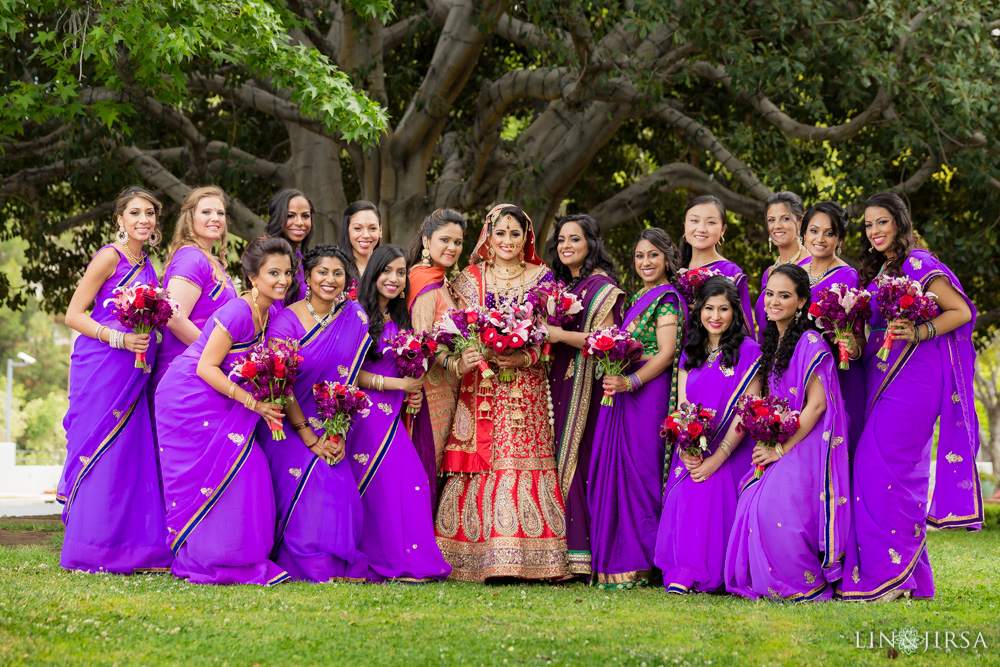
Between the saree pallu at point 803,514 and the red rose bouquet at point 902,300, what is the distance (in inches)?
15.3

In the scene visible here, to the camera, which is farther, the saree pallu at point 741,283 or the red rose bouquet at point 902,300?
the saree pallu at point 741,283

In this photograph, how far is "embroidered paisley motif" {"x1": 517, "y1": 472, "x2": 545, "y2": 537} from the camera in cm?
607

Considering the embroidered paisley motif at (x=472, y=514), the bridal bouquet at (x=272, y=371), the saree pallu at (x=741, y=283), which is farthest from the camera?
the saree pallu at (x=741, y=283)

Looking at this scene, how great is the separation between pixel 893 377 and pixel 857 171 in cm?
504

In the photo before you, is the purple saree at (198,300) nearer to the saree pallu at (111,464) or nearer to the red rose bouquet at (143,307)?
the saree pallu at (111,464)

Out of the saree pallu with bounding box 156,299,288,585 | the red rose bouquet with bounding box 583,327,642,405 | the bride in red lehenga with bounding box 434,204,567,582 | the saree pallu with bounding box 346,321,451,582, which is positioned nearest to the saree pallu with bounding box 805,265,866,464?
the red rose bouquet with bounding box 583,327,642,405

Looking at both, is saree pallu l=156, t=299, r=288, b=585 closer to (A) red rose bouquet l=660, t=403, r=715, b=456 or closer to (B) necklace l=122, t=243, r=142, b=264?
(B) necklace l=122, t=243, r=142, b=264

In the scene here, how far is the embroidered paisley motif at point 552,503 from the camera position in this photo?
613 cm

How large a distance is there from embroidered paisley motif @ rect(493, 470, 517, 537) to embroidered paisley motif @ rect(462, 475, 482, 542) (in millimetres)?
151

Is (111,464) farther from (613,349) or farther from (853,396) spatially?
(853,396)

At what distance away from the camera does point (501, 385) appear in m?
6.28

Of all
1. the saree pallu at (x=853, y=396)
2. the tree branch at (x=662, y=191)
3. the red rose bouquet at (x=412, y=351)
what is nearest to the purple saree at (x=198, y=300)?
the red rose bouquet at (x=412, y=351)

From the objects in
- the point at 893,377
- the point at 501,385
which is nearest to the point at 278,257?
the point at 501,385

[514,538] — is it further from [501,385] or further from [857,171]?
[857,171]
